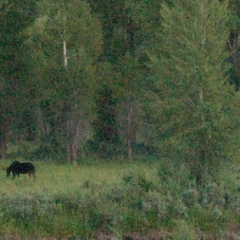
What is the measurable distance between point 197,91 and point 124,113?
53.9 ft

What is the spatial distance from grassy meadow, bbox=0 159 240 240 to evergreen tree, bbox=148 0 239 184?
0.92 m

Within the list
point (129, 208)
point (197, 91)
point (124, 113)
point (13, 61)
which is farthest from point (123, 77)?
point (129, 208)

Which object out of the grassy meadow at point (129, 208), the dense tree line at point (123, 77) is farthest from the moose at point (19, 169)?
the dense tree line at point (123, 77)

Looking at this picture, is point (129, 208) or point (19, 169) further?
point (19, 169)

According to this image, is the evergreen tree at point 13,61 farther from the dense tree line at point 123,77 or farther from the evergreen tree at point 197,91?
the evergreen tree at point 197,91

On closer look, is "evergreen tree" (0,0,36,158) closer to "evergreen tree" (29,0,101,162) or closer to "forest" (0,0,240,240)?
"forest" (0,0,240,240)

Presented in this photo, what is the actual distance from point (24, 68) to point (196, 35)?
14458 millimetres

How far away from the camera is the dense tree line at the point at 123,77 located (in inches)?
1111

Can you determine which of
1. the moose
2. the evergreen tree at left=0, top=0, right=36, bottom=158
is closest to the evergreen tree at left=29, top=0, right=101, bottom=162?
the evergreen tree at left=0, top=0, right=36, bottom=158

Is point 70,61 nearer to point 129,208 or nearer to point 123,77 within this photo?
point 123,77

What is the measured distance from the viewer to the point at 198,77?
28.2m

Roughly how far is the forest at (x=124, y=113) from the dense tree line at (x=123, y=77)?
0.06m

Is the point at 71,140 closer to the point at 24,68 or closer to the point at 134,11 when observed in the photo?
the point at 24,68

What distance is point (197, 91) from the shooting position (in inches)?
1125
